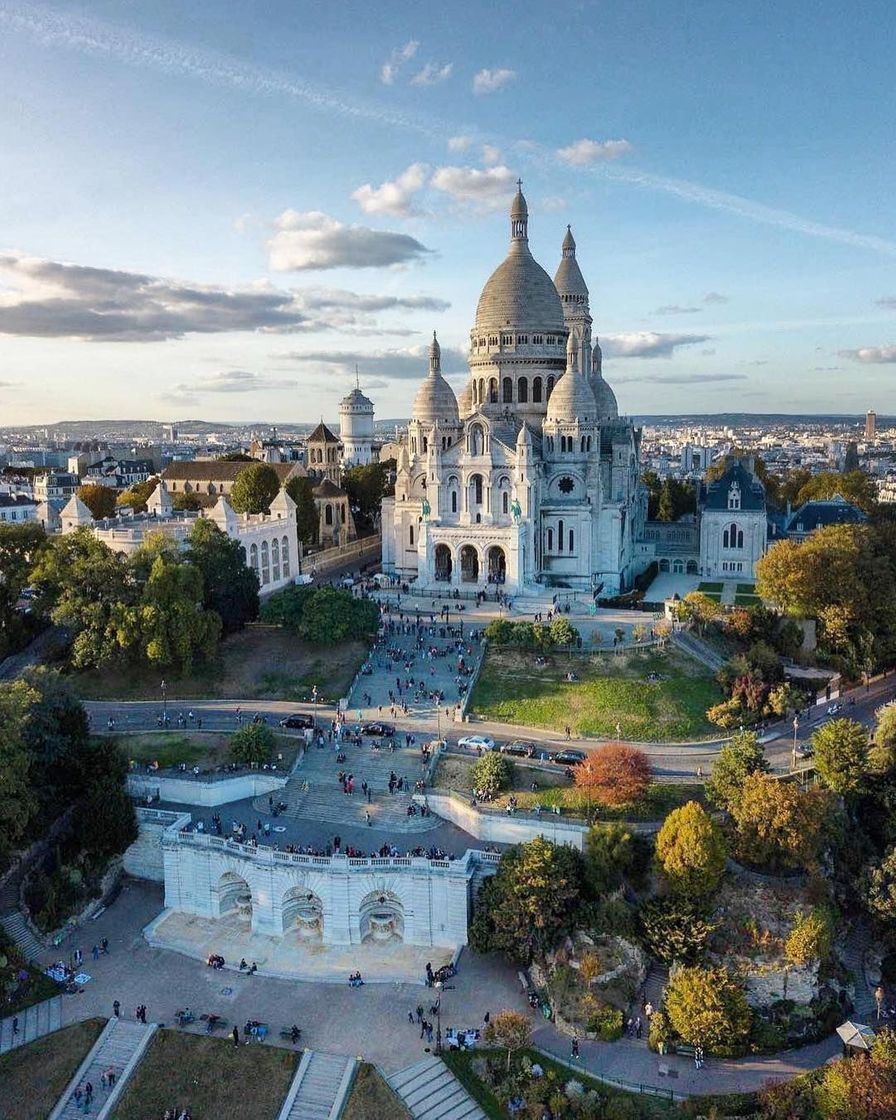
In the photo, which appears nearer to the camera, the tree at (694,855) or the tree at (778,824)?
the tree at (694,855)

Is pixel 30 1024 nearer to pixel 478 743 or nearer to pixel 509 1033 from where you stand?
pixel 509 1033

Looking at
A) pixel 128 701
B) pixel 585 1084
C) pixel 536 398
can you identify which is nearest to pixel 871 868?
pixel 585 1084

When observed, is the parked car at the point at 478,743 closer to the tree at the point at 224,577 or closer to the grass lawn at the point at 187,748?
the grass lawn at the point at 187,748

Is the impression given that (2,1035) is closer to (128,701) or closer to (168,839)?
(168,839)

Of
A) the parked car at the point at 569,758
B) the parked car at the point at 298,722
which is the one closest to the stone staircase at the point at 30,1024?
the parked car at the point at 298,722

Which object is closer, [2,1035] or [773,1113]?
[773,1113]
